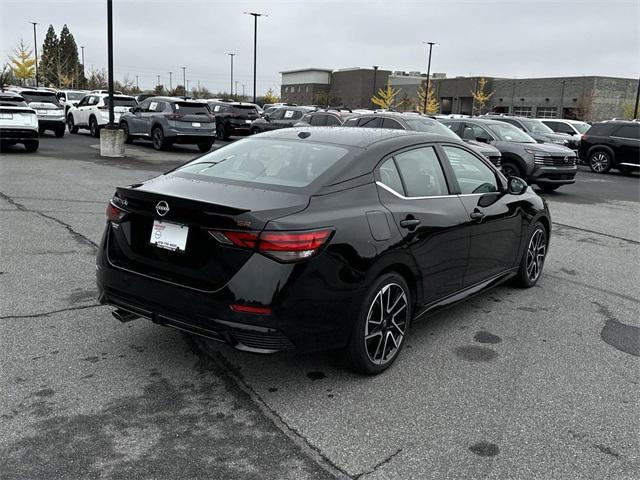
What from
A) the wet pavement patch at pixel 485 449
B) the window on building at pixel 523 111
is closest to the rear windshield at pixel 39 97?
the wet pavement patch at pixel 485 449

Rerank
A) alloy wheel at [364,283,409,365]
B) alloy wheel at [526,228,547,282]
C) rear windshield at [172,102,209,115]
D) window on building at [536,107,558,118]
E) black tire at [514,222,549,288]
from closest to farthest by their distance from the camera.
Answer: alloy wheel at [364,283,409,365] < black tire at [514,222,549,288] < alloy wheel at [526,228,547,282] < rear windshield at [172,102,209,115] < window on building at [536,107,558,118]

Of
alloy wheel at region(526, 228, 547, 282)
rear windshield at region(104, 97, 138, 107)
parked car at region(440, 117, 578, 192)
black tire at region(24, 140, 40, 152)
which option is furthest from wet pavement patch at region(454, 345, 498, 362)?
rear windshield at region(104, 97, 138, 107)

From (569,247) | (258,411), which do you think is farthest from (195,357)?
(569,247)

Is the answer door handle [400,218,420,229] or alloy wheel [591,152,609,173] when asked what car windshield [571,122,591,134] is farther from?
door handle [400,218,420,229]

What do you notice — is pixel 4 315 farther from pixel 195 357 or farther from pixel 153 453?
pixel 153 453

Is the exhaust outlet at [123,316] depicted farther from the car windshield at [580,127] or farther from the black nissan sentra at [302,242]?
the car windshield at [580,127]

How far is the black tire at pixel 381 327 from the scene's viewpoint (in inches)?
150

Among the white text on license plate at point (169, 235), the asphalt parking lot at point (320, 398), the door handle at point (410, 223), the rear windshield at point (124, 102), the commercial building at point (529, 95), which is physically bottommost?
the asphalt parking lot at point (320, 398)

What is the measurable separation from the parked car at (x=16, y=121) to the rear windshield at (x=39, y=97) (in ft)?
22.6

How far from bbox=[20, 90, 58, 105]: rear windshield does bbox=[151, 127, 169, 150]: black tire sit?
20.1ft

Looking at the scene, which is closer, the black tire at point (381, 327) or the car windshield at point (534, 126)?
the black tire at point (381, 327)

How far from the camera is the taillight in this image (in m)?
3.39

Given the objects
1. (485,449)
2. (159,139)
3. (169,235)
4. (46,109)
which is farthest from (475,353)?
(46,109)

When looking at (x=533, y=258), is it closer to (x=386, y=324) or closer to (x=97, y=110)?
(x=386, y=324)
